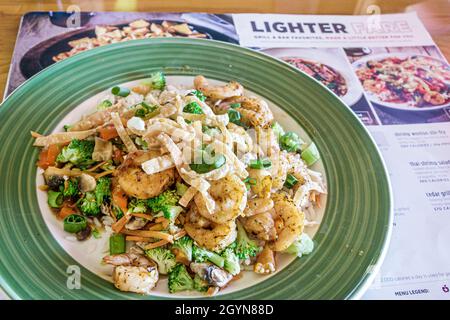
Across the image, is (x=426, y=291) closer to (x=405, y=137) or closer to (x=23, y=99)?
(x=405, y=137)

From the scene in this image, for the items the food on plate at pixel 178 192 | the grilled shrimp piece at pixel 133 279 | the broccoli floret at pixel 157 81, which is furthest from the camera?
the broccoli floret at pixel 157 81

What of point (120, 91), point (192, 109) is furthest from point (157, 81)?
point (192, 109)

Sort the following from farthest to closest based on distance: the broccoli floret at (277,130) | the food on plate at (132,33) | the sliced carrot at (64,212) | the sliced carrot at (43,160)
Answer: the food on plate at (132,33)
the broccoli floret at (277,130)
the sliced carrot at (43,160)
the sliced carrot at (64,212)

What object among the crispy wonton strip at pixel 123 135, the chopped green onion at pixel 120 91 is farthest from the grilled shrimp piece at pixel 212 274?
the chopped green onion at pixel 120 91

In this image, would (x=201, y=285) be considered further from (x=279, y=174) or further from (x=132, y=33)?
(x=132, y=33)

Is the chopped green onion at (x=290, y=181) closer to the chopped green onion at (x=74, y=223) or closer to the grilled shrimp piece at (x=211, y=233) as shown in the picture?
the grilled shrimp piece at (x=211, y=233)

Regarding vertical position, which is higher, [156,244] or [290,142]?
[290,142]
